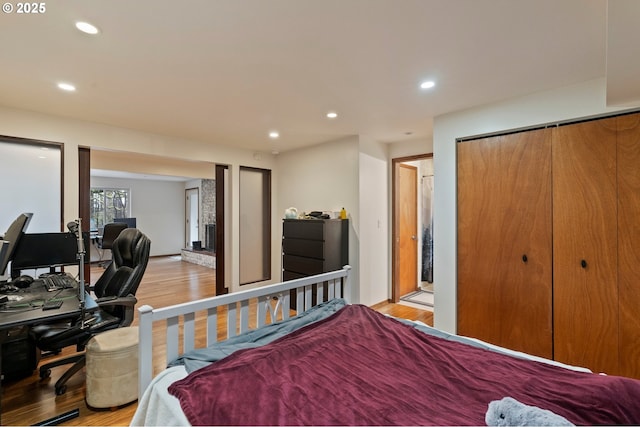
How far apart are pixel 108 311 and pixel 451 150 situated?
3.63 m

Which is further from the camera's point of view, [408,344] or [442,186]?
[442,186]

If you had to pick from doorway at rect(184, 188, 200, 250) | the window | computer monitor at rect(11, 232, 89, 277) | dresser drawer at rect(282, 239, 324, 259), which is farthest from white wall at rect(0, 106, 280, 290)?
the window

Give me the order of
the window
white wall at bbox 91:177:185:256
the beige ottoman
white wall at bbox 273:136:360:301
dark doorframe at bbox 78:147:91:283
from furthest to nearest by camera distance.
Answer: white wall at bbox 91:177:185:256, the window, white wall at bbox 273:136:360:301, dark doorframe at bbox 78:147:91:283, the beige ottoman

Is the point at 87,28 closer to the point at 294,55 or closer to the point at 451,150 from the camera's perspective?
the point at 294,55

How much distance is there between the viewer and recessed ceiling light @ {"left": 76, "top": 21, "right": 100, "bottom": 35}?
5.39ft

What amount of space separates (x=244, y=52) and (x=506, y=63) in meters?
1.82

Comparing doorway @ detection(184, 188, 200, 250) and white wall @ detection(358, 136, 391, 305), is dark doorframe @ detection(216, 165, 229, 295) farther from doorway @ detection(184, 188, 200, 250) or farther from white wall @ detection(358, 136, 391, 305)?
doorway @ detection(184, 188, 200, 250)

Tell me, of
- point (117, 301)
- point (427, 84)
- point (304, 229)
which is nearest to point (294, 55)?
point (427, 84)

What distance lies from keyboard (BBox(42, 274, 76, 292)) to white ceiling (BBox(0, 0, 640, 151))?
1647mm

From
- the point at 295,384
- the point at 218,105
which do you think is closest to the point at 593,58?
the point at 295,384

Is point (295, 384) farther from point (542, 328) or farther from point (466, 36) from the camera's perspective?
point (542, 328)

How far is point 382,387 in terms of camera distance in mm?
1230

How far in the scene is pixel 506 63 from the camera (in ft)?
6.75

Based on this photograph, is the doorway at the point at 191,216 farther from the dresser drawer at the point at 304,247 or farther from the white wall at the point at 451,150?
the white wall at the point at 451,150
